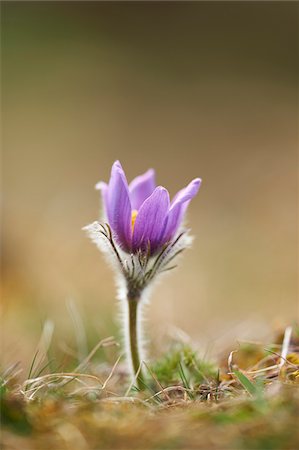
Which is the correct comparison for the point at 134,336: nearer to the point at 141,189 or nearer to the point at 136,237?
the point at 136,237

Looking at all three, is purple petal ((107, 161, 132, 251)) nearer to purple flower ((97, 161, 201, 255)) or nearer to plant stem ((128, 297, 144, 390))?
purple flower ((97, 161, 201, 255))

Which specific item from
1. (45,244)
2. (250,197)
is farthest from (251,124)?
(45,244)

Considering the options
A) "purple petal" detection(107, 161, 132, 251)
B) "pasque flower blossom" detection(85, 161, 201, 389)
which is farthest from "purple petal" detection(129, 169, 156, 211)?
"purple petal" detection(107, 161, 132, 251)

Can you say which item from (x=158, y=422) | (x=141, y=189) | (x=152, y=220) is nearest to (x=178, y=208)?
(x=152, y=220)

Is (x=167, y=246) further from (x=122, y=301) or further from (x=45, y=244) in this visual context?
(x=45, y=244)

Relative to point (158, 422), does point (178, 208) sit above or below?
above

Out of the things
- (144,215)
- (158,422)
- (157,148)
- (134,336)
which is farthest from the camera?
(157,148)
